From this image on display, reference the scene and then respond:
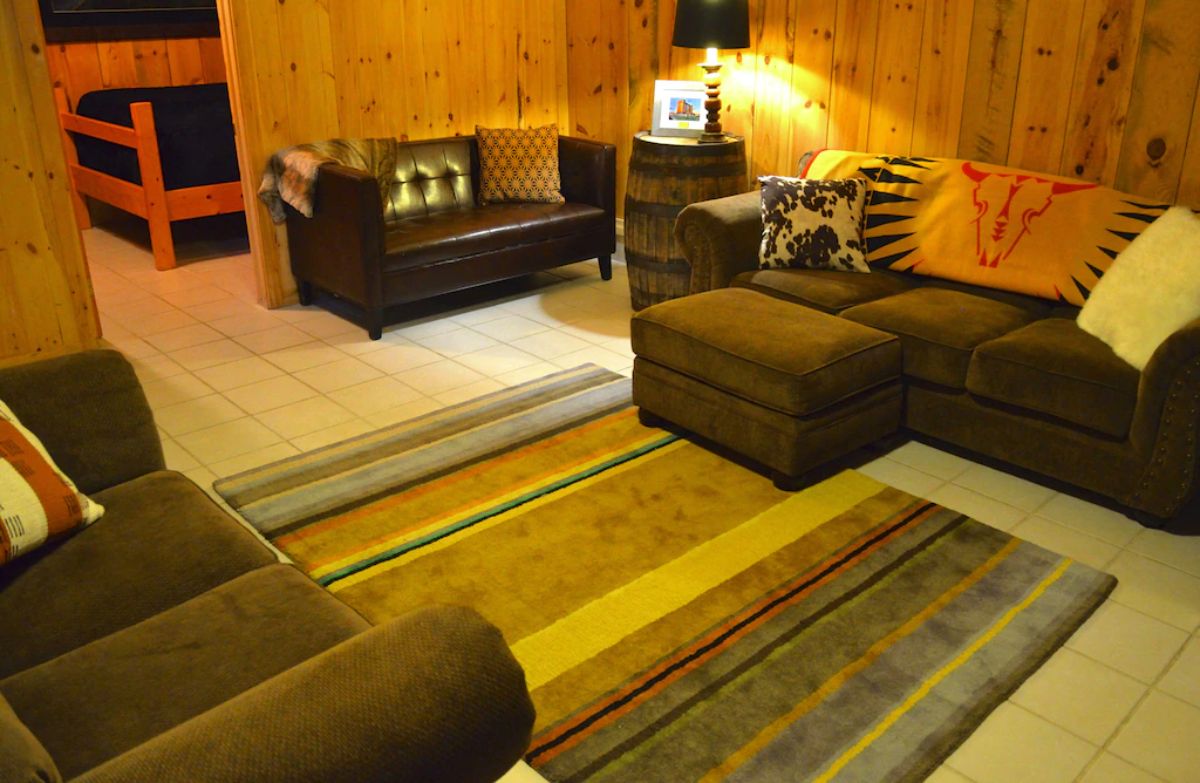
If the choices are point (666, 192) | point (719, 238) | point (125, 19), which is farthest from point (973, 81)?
point (125, 19)

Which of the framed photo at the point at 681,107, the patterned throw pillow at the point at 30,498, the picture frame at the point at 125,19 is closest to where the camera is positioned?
the patterned throw pillow at the point at 30,498

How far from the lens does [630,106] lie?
16.9ft

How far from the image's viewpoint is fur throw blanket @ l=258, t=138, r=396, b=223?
4.20m

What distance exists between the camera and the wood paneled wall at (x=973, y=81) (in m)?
3.31

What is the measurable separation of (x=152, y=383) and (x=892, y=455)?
108 inches

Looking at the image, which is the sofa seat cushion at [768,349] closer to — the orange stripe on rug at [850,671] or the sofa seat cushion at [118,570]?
the orange stripe on rug at [850,671]

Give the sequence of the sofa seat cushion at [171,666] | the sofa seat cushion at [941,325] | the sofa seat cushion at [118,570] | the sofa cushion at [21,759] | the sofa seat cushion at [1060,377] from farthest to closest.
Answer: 1. the sofa seat cushion at [941,325]
2. the sofa seat cushion at [1060,377]
3. the sofa seat cushion at [118,570]
4. the sofa seat cushion at [171,666]
5. the sofa cushion at [21,759]

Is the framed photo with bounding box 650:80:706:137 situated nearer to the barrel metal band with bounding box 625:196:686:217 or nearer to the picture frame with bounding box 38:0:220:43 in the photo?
the barrel metal band with bounding box 625:196:686:217

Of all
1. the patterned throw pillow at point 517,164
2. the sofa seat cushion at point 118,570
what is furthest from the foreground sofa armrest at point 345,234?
the sofa seat cushion at point 118,570

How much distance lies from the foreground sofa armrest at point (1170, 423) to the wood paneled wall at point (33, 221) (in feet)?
12.0

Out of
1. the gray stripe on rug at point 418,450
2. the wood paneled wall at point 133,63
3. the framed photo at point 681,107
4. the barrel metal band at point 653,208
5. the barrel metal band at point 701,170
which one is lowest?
the gray stripe on rug at point 418,450

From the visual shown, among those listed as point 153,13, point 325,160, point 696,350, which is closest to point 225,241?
point 153,13

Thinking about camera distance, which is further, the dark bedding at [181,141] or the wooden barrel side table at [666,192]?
the dark bedding at [181,141]

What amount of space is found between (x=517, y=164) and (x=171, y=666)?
3.63 metres
